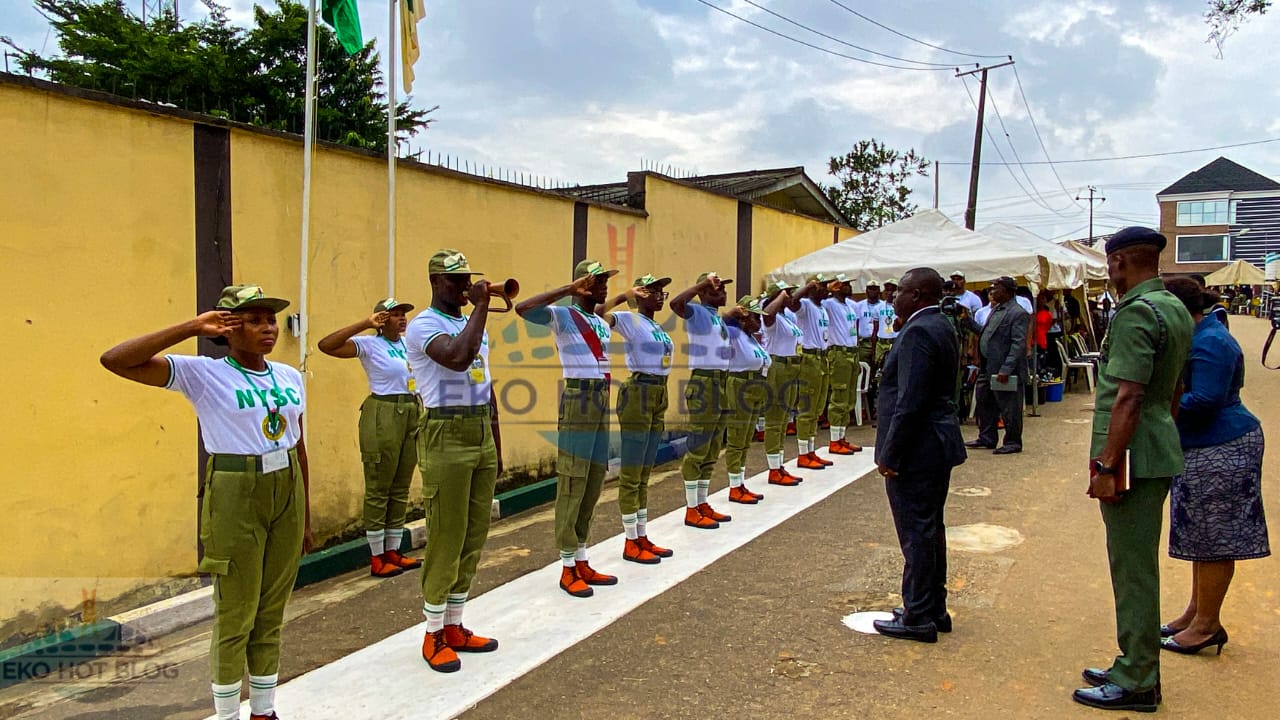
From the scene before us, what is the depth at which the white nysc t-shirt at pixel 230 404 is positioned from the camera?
3012mm

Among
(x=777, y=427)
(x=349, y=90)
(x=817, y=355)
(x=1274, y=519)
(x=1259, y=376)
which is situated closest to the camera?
(x=1274, y=519)

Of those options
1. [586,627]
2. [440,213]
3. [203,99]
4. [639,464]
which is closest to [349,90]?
[440,213]

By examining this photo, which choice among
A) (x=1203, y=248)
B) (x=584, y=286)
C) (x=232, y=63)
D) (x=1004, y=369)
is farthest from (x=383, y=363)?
(x=1203, y=248)

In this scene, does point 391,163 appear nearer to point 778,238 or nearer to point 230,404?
point 230,404

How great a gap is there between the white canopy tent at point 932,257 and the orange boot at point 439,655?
346 inches

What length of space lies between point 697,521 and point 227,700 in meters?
3.96

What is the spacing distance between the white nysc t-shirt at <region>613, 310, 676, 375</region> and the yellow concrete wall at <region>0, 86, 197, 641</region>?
113 inches

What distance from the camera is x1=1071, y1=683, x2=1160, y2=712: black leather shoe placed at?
3350 millimetres

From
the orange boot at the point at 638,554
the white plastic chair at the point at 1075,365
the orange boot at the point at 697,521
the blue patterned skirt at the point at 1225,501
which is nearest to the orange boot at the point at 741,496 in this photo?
the orange boot at the point at 697,521

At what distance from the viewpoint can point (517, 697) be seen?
3.65m

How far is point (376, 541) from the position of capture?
577cm

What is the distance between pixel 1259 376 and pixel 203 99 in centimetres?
1781

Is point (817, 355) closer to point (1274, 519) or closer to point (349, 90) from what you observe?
point (1274, 519)

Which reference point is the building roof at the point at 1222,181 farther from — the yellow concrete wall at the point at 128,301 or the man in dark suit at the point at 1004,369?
the yellow concrete wall at the point at 128,301
